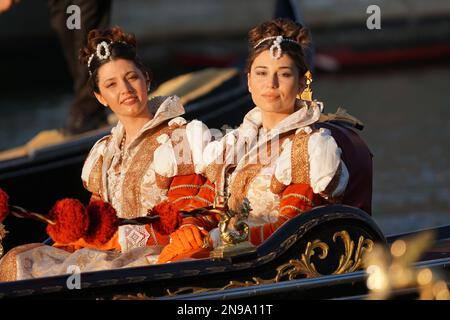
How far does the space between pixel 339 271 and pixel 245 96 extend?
12.9 feet

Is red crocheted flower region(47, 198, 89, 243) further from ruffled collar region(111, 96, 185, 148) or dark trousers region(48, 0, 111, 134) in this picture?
dark trousers region(48, 0, 111, 134)

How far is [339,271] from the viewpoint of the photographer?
18.6ft

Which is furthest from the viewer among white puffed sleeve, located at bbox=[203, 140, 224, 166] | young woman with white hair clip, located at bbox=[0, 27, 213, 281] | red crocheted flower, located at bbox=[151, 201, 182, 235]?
white puffed sleeve, located at bbox=[203, 140, 224, 166]

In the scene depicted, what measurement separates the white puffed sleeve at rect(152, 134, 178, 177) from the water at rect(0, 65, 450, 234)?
3.84m

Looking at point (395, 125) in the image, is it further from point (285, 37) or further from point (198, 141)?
point (285, 37)

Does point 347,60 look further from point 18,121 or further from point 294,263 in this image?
point 294,263

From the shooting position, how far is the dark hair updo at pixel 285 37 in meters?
5.88

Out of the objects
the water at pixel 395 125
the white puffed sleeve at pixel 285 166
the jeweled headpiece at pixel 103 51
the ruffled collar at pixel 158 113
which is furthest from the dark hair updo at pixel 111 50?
the water at pixel 395 125

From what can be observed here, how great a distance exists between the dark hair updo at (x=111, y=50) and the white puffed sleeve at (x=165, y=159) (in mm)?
220

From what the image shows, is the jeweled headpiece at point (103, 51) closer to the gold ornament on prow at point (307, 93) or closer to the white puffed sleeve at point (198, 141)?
the white puffed sleeve at point (198, 141)

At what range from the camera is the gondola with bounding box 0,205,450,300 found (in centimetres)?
549

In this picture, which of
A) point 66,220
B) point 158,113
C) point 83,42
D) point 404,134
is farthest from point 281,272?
point 404,134

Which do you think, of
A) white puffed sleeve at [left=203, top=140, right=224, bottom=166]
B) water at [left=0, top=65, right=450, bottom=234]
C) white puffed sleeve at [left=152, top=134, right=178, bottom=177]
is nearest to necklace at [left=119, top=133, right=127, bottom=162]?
white puffed sleeve at [left=152, top=134, right=178, bottom=177]

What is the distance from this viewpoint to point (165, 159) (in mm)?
6172
